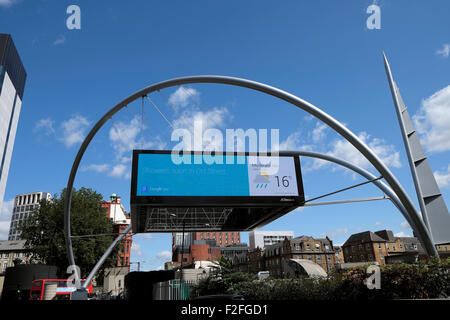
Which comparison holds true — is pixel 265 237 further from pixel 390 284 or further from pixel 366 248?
pixel 390 284

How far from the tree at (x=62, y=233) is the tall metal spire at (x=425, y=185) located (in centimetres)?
3692

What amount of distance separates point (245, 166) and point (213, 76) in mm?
4550

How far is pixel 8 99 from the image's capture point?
113 m

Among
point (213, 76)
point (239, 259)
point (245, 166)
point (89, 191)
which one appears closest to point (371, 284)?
point (245, 166)

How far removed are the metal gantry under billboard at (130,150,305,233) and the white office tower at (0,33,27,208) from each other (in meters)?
115

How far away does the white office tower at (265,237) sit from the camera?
149 metres

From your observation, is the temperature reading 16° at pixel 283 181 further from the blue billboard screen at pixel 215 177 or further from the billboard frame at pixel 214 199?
the billboard frame at pixel 214 199

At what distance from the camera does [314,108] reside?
50.3 ft

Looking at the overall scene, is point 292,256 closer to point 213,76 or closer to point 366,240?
point 366,240

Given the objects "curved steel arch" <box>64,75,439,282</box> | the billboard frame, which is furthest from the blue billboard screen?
"curved steel arch" <box>64,75,439,282</box>

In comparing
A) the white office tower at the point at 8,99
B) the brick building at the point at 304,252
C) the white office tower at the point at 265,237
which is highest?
the white office tower at the point at 8,99

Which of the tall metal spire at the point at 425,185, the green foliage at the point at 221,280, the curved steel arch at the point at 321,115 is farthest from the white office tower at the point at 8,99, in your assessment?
the tall metal spire at the point at 425,185

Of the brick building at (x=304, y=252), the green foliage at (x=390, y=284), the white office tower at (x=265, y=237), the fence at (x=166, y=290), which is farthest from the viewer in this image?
the white office tower at (x=265, y=237)

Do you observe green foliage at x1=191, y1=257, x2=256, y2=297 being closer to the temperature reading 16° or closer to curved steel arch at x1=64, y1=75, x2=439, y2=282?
the temperature reading 16°
